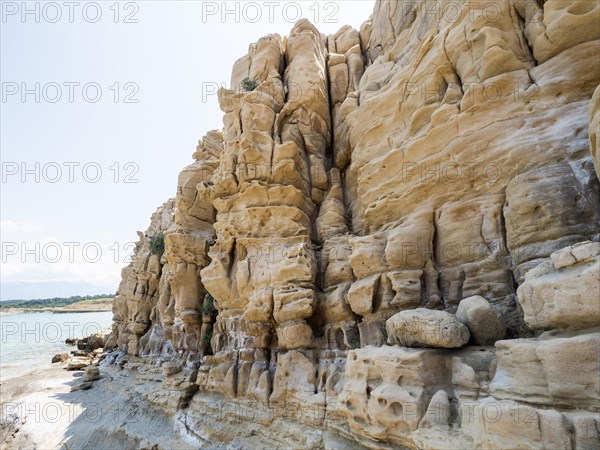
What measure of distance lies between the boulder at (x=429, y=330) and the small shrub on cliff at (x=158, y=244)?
22.5m

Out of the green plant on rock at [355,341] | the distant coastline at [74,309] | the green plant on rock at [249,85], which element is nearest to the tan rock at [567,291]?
the green plant on rock at [355,341]

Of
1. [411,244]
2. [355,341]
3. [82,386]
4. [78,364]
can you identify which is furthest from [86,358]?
[411,244]

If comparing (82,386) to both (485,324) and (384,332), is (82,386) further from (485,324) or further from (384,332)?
(485,324)

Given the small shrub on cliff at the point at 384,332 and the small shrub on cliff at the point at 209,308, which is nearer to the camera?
the small shrub on cliff at the point at 384,332

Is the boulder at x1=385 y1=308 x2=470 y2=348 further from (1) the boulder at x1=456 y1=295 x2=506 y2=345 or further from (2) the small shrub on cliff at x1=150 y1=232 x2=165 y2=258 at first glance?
(2) the small shrub on cliff at x1=150 y1=232 x2=165 y2=258

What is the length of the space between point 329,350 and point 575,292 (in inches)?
289

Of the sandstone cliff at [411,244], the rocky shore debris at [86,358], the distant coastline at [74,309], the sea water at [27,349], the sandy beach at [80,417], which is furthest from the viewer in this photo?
the distant coastline at [74,309]

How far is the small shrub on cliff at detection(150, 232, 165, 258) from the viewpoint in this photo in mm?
25406

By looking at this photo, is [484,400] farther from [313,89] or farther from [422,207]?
[313,89]

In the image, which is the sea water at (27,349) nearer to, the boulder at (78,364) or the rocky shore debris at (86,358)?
the rocky shore debris at (86,358)

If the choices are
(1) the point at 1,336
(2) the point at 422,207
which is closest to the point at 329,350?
(2) the point at 422,207

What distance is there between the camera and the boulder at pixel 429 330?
20.4 feet

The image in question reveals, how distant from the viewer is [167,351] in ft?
64.8

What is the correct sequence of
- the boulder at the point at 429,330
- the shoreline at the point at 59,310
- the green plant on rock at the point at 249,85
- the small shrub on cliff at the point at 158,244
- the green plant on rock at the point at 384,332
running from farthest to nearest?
the shoreline at the point at 59,310, the small shrub on cliff at the point at 158,244, the green plant on rock at the point at 249,85, the green plant on rock at the point at 384,332, the boulder at the point at 429,330
